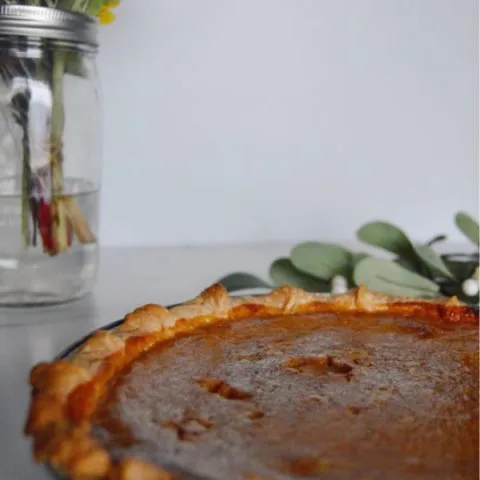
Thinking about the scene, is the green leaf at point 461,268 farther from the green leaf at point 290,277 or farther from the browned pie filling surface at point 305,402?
the browned pie filling surface at point 305,402

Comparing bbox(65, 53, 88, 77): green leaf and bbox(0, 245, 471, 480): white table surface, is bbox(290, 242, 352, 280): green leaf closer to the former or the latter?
bbox(0, 245, 471, 480): white table surface

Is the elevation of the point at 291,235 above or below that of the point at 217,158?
below

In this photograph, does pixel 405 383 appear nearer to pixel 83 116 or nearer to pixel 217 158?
pixel 83 116

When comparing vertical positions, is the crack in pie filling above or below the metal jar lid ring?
below

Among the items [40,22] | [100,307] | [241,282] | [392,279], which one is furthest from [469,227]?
[40,22]

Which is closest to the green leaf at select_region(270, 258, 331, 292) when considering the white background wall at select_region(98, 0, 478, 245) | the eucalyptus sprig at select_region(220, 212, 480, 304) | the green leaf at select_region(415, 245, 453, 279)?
the eucalyptus sprig at select_region(220, 212, 480, 304)

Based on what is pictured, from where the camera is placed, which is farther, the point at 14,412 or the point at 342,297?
the point at 342,297

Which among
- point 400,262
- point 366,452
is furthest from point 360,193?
point 366,452
